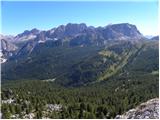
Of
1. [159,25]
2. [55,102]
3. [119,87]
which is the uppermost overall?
[159,25]

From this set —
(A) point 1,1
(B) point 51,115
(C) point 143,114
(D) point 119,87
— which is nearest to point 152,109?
(C) point 143,114

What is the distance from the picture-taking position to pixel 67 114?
8188 cm

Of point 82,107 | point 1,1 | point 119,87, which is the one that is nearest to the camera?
point 1,1

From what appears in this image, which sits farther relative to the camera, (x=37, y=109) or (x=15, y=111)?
(x=37, y=109)

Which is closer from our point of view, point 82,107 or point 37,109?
point 37,109

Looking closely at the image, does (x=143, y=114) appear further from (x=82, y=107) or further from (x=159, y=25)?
(x=82, y=107)

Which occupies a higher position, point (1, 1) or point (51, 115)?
point (1, 1)

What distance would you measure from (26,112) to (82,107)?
18570 mm

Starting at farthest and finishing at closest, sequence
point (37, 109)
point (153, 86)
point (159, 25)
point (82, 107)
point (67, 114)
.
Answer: point (153, 86) → point (82, 107) → point (37, 109) → point (67, 114) → point (159, 25)

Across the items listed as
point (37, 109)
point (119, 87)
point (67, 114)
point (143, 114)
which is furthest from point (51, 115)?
point (119, 87)

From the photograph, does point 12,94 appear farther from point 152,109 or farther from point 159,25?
point 159,25

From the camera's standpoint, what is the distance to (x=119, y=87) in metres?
198

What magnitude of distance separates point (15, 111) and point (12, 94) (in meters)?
38.6

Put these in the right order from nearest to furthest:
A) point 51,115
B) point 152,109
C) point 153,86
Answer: point 152,109, point 51,115, point 153,86
